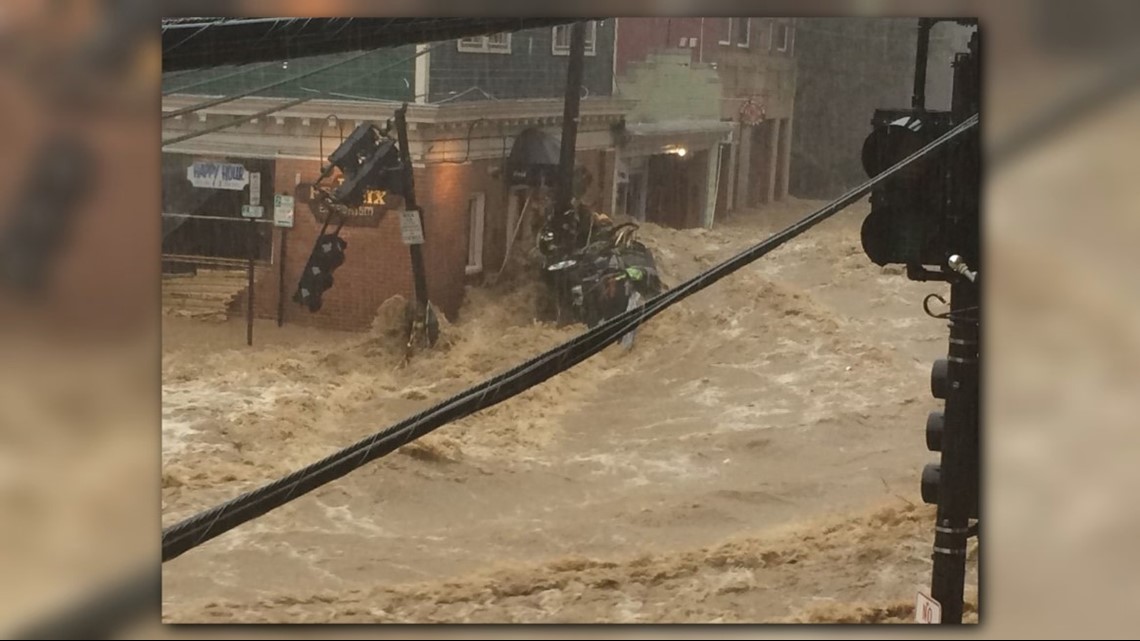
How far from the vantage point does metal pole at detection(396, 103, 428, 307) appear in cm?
252

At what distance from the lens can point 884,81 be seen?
99.7 inches

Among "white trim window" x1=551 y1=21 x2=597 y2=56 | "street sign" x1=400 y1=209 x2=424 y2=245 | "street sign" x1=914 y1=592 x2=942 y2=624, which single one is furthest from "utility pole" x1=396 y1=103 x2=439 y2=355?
"street sign" x1=914 y1=592 x2=942 y2=624

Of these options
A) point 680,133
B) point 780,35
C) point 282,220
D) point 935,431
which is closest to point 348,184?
point 282,220

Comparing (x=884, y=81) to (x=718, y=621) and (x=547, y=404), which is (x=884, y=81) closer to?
(x=547, y=404)

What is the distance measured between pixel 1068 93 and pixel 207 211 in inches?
67.8

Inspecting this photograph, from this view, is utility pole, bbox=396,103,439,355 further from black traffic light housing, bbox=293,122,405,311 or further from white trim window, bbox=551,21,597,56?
white trim window, bbox=551,21,597,56

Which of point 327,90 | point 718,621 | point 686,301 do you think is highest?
point 327,90

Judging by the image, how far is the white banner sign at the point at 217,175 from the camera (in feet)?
8.21

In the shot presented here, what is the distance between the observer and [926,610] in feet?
8.44

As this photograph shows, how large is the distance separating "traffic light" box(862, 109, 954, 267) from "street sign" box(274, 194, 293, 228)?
3.71 feet

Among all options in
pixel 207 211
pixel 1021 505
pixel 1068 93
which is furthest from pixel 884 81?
pixel 207 211

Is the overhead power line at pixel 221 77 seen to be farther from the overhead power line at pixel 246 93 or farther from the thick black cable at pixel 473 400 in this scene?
the thick black cable at pixel 473 400

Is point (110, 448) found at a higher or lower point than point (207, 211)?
lower

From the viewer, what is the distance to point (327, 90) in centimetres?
251
